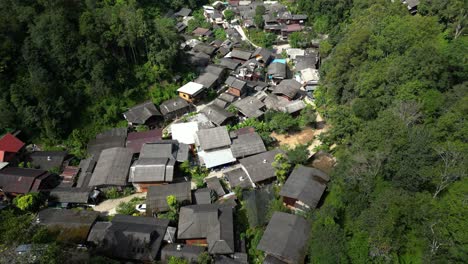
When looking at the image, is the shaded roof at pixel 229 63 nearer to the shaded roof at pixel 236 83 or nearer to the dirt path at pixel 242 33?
the shaded roof at pixel 236 83

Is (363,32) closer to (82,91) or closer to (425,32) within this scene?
(425,32)

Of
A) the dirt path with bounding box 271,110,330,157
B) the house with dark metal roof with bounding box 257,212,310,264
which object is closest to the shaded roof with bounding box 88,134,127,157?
the dirt path with bounding box 271,110,330,157

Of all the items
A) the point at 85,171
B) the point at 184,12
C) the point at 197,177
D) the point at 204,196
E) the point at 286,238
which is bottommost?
the point at 197,177

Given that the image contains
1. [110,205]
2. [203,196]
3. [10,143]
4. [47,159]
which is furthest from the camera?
[10,143]

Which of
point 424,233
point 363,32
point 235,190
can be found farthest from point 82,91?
point 424,233

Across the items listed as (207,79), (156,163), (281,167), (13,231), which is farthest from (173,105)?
(13,231)

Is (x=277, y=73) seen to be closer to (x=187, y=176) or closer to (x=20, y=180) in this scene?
(x=187, y=176)
